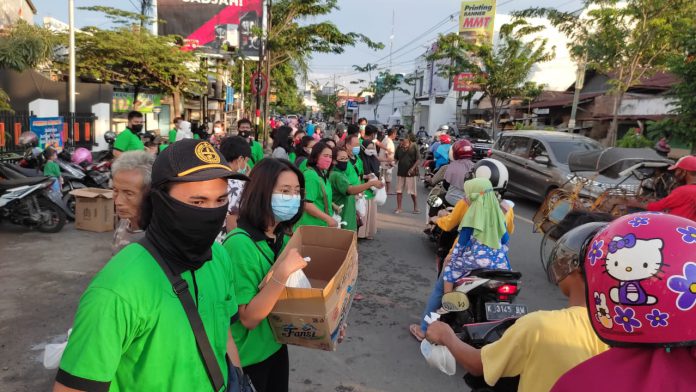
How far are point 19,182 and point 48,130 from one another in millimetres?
5621

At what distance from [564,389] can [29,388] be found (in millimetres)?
3588

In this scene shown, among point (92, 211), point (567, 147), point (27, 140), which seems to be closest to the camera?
point (92, 211)

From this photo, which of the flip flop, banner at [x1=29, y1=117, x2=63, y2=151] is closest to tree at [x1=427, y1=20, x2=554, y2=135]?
banner at [x1=29, y1=117, x2=63, y2=151]

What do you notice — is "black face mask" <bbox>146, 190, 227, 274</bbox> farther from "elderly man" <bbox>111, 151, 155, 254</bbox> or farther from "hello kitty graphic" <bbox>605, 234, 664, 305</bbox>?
"hello kitty graphic" <bbox>605, 234, 664, 305</bbox>

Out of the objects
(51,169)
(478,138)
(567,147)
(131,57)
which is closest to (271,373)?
(51,169)

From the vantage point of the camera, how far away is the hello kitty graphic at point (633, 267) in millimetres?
961

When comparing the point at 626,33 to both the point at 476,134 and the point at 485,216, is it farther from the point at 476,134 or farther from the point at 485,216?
the point at 485,216

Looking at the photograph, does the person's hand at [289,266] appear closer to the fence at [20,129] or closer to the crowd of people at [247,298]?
the crowd of people at [247,298]

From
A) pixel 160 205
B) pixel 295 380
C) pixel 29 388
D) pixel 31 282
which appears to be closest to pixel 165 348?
pixel 160 205

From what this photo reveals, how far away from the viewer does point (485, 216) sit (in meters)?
3.63

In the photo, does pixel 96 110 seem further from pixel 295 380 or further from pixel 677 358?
pixel 677 358

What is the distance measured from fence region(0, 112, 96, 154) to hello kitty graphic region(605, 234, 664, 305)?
10.6 metres

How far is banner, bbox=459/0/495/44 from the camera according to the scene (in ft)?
106

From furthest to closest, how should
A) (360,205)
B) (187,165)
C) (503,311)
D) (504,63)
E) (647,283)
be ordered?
(504,63) → (360,205) → (503,311) → (187,165) → (647,283)
